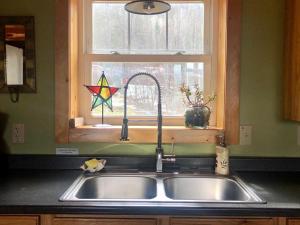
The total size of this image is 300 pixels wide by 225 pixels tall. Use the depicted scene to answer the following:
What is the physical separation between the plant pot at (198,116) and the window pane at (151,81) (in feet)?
0.59

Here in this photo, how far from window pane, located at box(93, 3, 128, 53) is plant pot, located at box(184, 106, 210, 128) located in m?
0.62

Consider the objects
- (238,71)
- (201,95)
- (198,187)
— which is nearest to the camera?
(198,187)

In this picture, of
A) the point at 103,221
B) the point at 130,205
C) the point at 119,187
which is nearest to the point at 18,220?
the point at 103,221

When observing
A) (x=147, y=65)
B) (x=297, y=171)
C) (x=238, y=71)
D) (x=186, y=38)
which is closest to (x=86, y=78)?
(x=147, y=65)

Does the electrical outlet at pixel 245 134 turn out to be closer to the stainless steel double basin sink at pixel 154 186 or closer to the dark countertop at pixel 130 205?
the stainless steel double basin sink at pixel 154 186

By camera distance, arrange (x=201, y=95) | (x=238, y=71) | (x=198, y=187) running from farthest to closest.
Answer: (x=201, y=95), (x=238, y=71), (x=198, y=187)

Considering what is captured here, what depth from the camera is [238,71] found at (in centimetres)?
201

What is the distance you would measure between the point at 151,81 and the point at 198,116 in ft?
1.32

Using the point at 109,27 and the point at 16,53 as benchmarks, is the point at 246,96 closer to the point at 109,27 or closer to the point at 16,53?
the point at 109,27

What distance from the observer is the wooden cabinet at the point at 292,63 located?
1802 millimetres

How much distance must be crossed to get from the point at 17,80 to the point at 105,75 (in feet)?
1.77

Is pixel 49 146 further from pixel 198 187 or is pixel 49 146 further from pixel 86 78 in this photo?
pixel 198 187

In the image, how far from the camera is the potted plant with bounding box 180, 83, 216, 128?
2.04 m

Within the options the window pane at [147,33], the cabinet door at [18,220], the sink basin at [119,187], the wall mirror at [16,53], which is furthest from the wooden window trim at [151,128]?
the cabinet door at [18,220]
